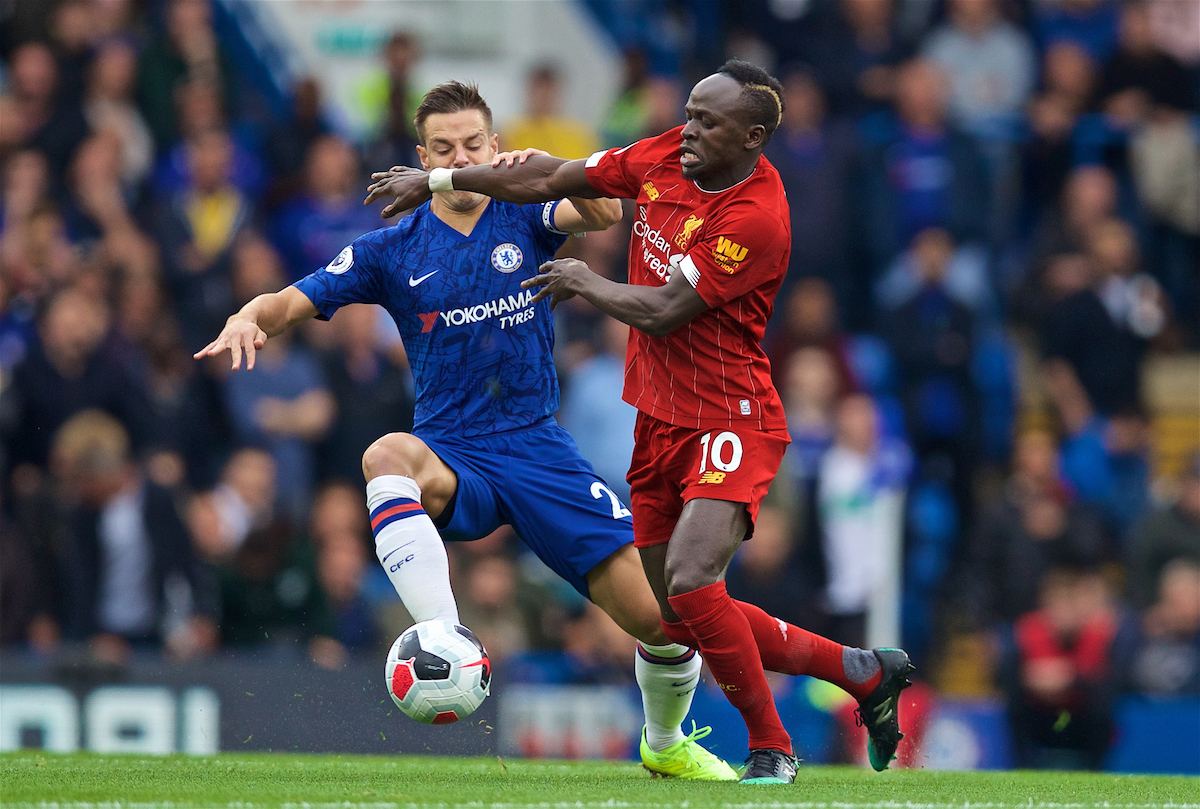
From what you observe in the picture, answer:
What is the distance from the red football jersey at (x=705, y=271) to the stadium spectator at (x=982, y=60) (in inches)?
311

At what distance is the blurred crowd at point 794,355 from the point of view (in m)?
10.7

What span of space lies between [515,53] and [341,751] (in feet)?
25.7

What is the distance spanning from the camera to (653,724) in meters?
7.25

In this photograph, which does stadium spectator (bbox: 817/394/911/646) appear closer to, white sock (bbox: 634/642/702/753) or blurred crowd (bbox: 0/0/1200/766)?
blurred crowd (bbox: 0/0/1200/766)

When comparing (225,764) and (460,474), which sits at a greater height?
(460,474)

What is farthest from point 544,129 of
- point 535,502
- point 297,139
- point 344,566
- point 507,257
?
point 535,502

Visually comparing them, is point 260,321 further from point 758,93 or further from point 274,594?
point 274,594

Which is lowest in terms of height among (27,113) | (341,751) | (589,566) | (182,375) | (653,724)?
(341,751)

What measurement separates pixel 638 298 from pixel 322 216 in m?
6.65

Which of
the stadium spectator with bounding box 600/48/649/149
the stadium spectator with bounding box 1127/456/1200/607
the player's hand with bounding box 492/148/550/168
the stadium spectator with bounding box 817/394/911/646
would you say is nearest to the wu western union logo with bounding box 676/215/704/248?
the player's hand with bounding box 492/148/550/168

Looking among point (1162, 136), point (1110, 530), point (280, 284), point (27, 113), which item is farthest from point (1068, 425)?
point (27, 113)

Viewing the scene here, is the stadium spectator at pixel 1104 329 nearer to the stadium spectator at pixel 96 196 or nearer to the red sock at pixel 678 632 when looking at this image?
the red sock at pixel 678 632

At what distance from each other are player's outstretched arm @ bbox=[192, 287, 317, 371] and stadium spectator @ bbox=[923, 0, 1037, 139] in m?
8.27

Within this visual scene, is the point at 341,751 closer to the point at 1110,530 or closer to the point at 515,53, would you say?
the point at 1110,530
